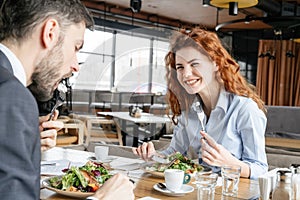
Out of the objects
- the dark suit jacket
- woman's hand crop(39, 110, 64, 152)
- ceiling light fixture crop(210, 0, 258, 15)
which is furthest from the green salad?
ceiling light fixture crop(210, 0, 258, 15)

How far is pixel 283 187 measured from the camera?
118cm

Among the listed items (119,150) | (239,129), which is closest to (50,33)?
(239,129)

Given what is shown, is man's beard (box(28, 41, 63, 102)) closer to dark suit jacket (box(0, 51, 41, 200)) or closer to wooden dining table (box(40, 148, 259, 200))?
dark suit jacket (box(0, 51, 41, 200))

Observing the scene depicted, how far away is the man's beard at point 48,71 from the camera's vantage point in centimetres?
92

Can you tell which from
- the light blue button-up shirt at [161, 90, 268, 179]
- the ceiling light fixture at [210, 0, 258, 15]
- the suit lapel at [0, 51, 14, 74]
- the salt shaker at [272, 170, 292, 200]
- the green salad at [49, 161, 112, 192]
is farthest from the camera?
the ceiling light fixture at [210, 0, 258, 15]

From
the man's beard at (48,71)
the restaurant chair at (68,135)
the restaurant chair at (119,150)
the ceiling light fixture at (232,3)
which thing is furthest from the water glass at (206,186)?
the restaurant chair at (68,135)

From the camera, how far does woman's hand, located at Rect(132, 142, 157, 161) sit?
182 centimetres

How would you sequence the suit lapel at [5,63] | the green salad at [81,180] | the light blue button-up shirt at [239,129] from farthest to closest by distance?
the light blue button-up shirt at [239,129]
the green salad at [81,180]
the suit lapel at [5,63]

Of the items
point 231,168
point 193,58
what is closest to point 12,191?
point 231,168

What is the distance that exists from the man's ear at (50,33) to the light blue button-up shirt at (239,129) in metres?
1.11

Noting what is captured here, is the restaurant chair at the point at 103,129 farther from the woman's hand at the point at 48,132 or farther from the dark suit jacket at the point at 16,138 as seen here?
the dark suit jacket at the point at 16,138

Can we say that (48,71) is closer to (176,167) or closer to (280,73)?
(176,167)

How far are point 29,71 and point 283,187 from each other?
0.82 m

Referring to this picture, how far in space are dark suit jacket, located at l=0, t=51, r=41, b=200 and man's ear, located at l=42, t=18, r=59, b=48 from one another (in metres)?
0.16
